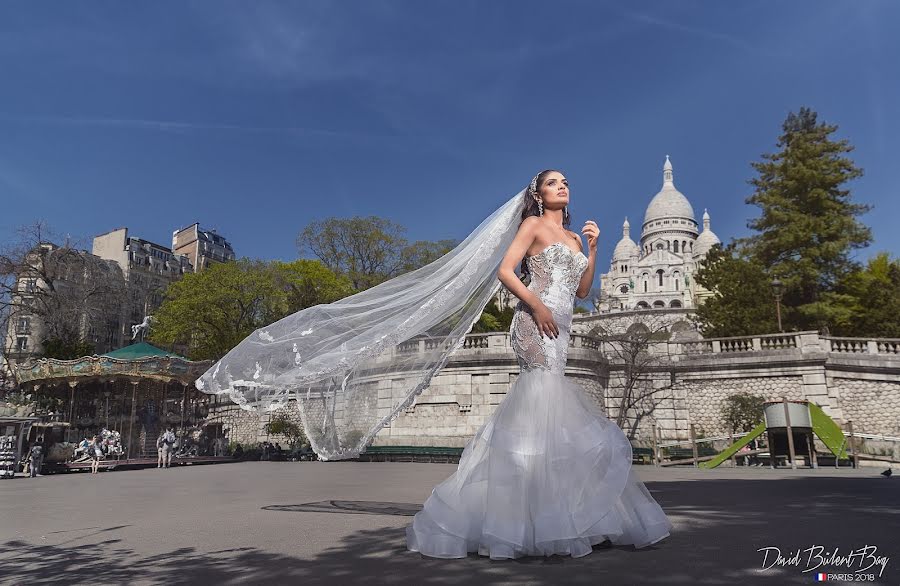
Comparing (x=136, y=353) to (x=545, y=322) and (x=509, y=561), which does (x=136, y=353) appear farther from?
(x=509, y=561)

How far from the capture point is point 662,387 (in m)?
27.5

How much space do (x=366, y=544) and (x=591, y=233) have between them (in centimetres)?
315

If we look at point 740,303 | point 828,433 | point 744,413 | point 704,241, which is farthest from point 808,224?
point 704,241

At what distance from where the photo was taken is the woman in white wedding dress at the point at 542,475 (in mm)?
3881

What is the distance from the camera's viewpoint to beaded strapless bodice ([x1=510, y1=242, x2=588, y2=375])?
4670mm

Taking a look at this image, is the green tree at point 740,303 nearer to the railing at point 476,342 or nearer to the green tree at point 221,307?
the railing at point 476,342

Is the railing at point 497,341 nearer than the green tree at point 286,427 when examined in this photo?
Yes

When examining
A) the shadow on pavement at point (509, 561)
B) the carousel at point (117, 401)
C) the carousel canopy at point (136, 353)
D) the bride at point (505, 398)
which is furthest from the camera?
the carousel canopy at point (136, 353)

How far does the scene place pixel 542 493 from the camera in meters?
3.99

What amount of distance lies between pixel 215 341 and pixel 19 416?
22.3 meters

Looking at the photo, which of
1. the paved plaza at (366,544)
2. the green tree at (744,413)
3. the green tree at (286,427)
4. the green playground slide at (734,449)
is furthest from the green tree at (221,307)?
the paved plaza at (366,544)

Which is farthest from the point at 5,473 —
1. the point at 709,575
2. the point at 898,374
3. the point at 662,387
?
the point at 898,374

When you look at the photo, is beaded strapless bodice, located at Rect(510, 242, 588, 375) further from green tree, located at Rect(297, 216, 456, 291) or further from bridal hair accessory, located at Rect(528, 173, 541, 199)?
green tree, located at Rect(297, 216, 456, 291)

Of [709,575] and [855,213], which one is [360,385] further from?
[855,213]
